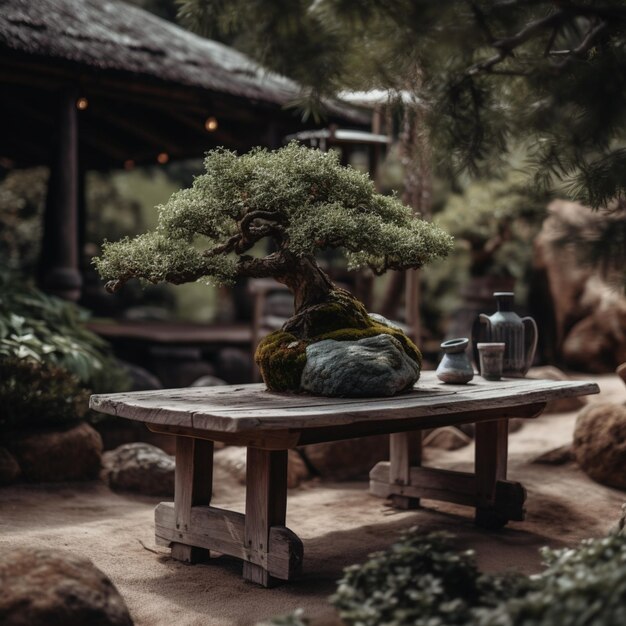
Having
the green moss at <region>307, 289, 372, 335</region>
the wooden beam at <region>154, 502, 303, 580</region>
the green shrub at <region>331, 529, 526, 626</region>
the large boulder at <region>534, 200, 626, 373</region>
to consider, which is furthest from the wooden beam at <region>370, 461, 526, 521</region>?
the large boulder at <region>534, 200, 626, 373</region>

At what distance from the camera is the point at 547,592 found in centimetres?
267

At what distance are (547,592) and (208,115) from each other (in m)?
7.13

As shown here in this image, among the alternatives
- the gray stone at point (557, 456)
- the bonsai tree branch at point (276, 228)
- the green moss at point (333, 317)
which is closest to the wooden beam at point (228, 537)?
the green moss at point (333, 317)

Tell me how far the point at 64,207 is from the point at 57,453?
250 cm

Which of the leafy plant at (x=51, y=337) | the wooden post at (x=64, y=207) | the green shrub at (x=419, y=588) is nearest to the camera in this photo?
the green shrub at (x=419, y=588)

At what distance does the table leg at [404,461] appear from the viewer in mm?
5508

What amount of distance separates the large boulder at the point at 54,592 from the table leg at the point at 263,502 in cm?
77

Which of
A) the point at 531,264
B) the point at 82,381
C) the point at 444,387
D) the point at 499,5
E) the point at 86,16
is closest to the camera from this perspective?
the point at 499,5

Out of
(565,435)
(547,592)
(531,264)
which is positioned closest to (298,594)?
(547,592)

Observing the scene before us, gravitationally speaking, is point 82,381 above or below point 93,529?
above

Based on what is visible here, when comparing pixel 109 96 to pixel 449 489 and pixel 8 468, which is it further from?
pixel 449 489

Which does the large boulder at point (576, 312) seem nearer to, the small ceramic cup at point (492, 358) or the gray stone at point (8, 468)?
the small ceramic cup at point (492, 358)

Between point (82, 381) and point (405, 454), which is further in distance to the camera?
point (82, 381)

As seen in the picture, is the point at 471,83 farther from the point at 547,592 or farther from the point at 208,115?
the point at 208,115
